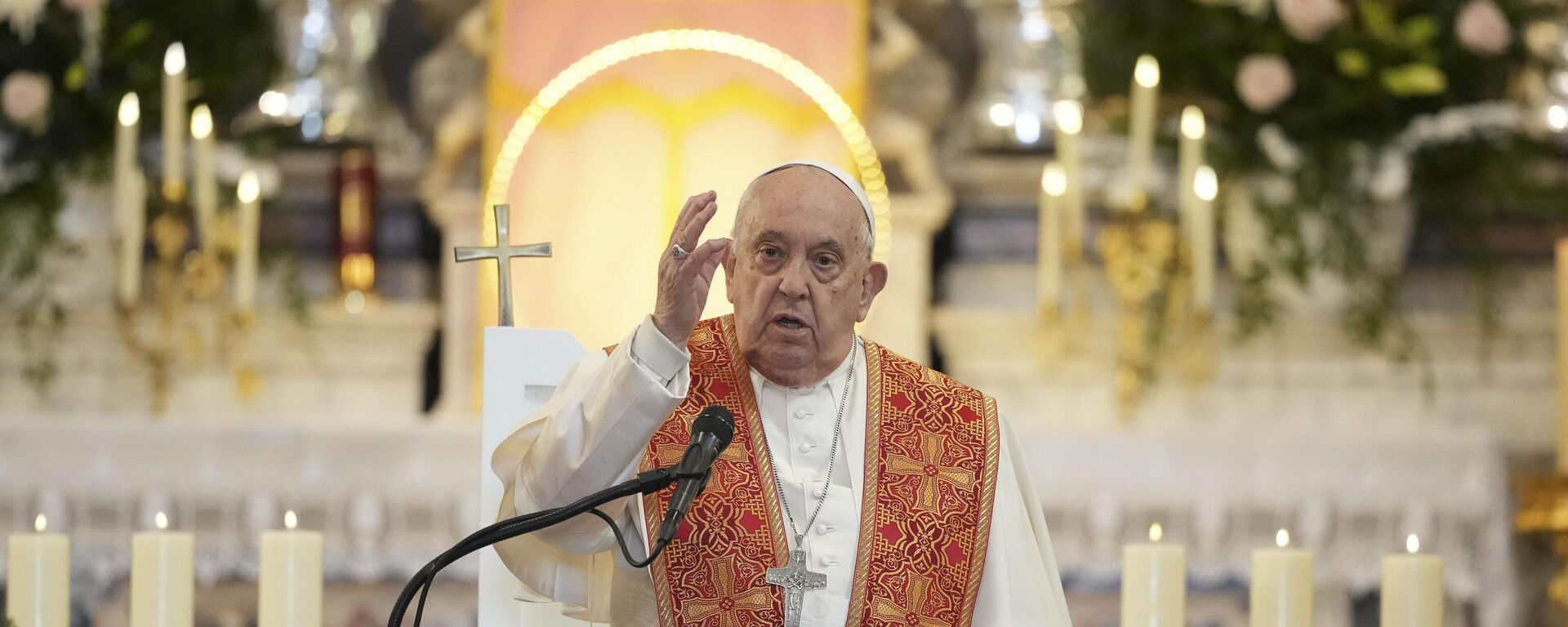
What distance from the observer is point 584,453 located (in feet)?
9.44

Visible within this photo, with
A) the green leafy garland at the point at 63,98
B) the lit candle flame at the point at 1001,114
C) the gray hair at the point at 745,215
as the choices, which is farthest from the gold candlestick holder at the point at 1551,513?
the green leafy garland at the point at 63,98

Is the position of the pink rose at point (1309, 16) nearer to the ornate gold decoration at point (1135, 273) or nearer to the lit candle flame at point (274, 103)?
the ornate gold decoration at point (1135, 273)

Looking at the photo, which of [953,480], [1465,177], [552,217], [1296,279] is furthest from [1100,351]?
[953,480]

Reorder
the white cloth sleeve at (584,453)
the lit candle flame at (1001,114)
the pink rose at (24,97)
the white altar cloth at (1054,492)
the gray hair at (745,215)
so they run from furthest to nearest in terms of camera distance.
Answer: the lit candle flame at (1001,114)
the pink rose at (24,97)
the white altar cloth at (1054,492)
the gray hair at (745,215)
the white cloth sleeve at (584,453)

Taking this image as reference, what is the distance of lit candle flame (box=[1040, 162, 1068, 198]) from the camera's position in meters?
5.37

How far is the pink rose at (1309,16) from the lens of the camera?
5.42 metres

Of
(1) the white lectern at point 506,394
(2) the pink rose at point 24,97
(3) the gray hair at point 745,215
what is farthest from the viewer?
(2) the pink rose at point 24,97

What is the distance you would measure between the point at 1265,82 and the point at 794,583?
2841mm

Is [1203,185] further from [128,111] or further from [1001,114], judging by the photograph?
[128,111]

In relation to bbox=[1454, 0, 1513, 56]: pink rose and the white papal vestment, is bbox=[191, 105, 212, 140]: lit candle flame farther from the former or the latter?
bbox=[1454, 0, 1513, 56]: pink rose

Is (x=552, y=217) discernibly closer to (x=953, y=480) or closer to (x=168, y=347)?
(x=168, y=347)

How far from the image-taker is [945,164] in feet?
20.1

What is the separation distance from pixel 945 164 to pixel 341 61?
6.63 ft

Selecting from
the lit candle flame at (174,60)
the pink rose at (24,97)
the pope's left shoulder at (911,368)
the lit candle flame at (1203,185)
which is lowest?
the pope's left shoulder at (911,368)
